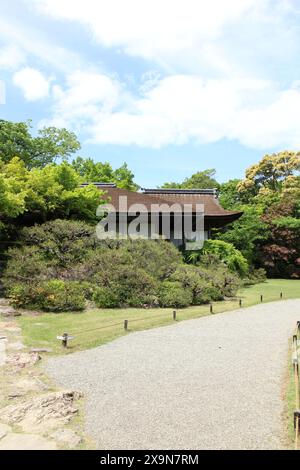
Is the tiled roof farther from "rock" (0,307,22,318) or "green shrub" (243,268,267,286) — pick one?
"rock" (0,307,22,318)

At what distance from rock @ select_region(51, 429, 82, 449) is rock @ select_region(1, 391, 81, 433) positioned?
151 mm

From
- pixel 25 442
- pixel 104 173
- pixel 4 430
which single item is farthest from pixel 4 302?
pixel 104 173

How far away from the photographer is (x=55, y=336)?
8297mm

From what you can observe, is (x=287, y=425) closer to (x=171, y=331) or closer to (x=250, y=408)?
(x=250, y=408)

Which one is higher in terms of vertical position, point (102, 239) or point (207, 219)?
point (207, 219)

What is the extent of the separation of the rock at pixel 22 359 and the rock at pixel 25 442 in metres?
2.43

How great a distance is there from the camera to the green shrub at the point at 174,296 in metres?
13.0

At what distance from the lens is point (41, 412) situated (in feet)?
14.4

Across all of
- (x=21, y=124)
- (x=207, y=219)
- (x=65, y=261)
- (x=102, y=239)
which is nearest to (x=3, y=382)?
(x=65, y=261)

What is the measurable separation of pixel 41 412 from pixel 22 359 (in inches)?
90.8

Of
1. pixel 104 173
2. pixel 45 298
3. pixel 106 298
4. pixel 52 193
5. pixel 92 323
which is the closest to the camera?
pixel 92 323

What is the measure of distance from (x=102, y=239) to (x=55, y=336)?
6.55 meters

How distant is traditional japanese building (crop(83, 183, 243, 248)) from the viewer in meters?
19.4

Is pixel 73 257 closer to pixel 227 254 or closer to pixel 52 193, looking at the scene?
pixel 52 193
